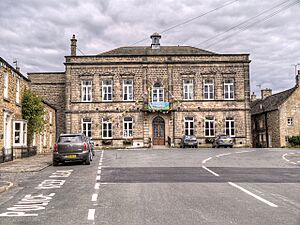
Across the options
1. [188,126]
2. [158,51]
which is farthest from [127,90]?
[188,126]

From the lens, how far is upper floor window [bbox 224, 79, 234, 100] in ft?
129

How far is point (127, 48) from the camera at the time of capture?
43.9 m

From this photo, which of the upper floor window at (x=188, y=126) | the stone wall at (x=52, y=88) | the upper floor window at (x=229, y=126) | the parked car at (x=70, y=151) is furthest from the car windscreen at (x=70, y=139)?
the upper floor window at (x=229, y=126)

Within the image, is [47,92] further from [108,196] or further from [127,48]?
[108,196]

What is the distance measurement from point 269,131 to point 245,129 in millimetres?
8549

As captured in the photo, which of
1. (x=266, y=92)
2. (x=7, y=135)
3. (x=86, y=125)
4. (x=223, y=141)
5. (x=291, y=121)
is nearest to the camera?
(x=7, y=135)

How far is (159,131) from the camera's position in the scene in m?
39.1

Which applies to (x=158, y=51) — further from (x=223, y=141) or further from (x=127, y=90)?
(x=223, y=141)

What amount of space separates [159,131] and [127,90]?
5.90 meters

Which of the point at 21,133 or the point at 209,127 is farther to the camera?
the point at 209,127

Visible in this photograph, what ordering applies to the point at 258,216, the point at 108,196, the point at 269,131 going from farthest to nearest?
the point at 269,131 < the point at 108,196 < the point at 258,216

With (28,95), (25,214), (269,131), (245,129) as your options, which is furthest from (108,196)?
(269,131)

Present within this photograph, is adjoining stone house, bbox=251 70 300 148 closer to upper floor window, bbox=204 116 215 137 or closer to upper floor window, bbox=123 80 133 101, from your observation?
upper floor window, bbox=204 116 215 137

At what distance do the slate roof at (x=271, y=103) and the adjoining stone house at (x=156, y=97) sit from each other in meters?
7.67
